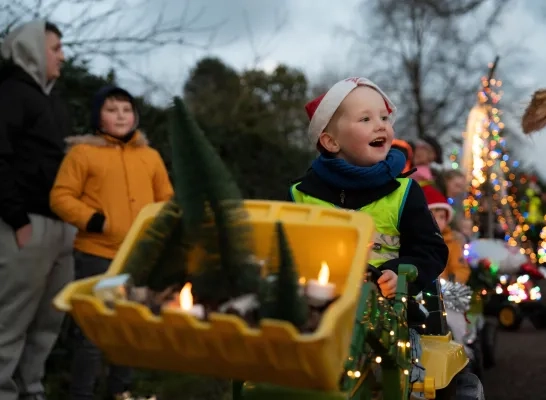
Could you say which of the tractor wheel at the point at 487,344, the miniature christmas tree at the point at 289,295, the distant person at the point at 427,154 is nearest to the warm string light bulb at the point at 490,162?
the tractor wheel at the point at 487,344

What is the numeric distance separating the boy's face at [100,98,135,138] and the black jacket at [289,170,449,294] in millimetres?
2119

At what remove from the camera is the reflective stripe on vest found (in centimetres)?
331

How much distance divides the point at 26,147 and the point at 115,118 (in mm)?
570

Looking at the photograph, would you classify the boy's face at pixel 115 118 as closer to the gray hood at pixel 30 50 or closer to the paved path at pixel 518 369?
the gray hood at pixel 30 50

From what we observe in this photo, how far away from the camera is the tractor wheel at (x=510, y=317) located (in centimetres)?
1083

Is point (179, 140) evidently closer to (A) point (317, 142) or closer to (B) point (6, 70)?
(A) point (317, 142)

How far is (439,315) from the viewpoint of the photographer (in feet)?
12.4

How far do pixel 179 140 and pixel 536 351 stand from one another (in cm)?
802

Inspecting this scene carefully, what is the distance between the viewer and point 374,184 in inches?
131

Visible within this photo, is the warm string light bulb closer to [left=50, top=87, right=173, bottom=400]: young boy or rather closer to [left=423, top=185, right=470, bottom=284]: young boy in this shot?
[left=423, top=185, right=470, bottom=284]: young boy

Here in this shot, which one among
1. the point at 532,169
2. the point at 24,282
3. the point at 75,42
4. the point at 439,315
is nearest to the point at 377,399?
the point at 439,315

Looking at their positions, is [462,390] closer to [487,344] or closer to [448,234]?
[448,234]

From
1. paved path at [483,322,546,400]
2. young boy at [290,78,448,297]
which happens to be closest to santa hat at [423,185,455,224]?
paved path at [483,322,546,400]

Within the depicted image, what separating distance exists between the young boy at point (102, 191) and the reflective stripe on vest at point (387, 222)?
203 cm
